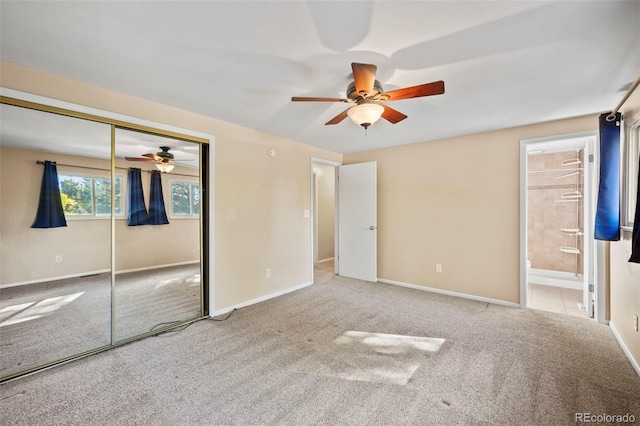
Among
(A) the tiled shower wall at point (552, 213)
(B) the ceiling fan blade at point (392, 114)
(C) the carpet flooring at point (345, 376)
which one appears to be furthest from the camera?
(A) the tiled shower wall at point (552, 213)


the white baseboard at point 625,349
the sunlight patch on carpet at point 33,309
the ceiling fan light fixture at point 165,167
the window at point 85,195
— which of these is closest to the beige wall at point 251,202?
the ceiling fan light fixture at point 165,167

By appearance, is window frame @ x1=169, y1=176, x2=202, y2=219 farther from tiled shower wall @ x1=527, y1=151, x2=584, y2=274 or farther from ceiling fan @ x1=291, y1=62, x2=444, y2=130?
tiled shower wall @ x1=527, y1=151, x2=584, y2=274

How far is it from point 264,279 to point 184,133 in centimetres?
217

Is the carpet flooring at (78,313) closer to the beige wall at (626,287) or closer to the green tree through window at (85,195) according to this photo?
the green tree through window at (85,195)

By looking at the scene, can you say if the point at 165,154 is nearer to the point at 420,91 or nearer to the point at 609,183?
the point at 420,91

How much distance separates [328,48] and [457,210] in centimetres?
314

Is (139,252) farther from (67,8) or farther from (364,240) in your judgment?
(364,240)

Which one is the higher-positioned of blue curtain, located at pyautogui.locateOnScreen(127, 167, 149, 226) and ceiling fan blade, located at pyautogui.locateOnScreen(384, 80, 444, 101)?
ceiling fan blade, located at pyautogui.locateOnScreen(384, 80, 444, 101)

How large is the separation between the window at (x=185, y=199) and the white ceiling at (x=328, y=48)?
90 cm

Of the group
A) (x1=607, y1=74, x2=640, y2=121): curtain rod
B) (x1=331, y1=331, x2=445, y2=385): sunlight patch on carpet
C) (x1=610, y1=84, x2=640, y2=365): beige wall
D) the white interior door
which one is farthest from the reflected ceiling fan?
(x1=610, y1=84, x2=640, y2=365): beige wall

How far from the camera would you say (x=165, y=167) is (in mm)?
3053

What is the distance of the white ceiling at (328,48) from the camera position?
59.2 inches

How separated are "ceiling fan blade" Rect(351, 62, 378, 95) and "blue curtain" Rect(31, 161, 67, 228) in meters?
2.81

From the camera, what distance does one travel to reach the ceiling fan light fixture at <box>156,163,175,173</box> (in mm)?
3011
